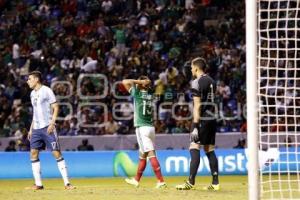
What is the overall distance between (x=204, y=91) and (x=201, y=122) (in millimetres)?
563

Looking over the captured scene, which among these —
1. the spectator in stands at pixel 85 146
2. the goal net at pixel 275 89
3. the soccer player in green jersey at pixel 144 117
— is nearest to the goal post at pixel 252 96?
the goal net at pixel 275 89

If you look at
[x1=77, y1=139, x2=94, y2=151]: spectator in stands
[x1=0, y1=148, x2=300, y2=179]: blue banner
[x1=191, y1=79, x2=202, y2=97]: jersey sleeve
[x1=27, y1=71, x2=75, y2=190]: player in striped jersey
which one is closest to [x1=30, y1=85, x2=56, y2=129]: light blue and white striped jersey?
[x1=27, y1=71, x2=75, y2=190]: player in striped jersey

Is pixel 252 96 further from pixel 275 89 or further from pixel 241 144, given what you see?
pixel 241 144

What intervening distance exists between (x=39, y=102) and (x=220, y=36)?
14.9 metres

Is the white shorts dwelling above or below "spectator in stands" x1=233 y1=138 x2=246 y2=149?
above

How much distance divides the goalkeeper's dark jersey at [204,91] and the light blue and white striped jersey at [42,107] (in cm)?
305

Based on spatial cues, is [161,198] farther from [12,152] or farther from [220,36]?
[220,36]

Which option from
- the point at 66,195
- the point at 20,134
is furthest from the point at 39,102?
the point at 20,134

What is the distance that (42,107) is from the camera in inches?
622

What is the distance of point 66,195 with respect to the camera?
1388 cm

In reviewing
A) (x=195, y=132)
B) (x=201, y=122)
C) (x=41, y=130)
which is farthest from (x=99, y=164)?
(x=195, y=132)

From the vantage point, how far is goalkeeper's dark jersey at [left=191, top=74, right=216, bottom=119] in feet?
47.3

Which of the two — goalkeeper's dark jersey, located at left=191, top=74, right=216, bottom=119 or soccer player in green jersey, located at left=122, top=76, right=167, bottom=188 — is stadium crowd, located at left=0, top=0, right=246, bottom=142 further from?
goalkeeper's dark jersey, located at left=191, top=74, right=216, bottom=119

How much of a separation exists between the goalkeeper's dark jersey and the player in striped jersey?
2.93 metres
